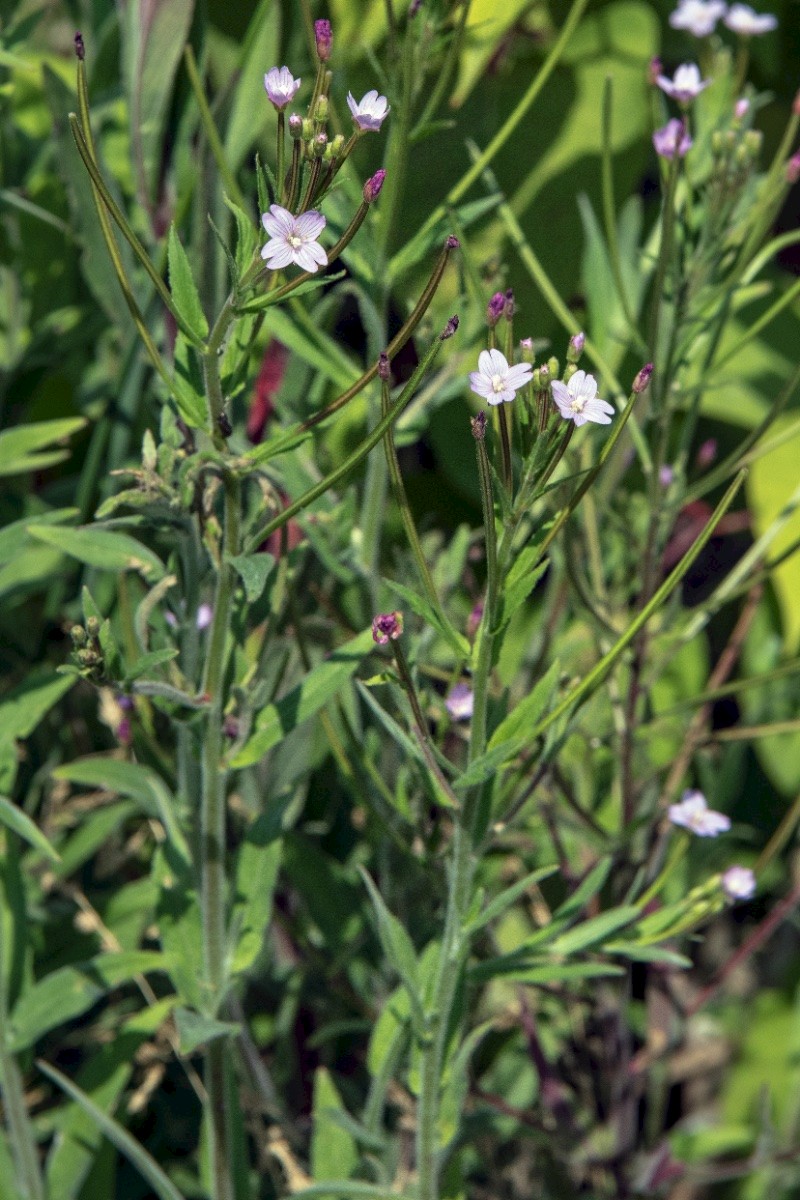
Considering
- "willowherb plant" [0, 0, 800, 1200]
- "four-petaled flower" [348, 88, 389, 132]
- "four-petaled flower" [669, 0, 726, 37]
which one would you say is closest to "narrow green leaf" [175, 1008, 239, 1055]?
"willowherb plant" [0, 0, 800, 1200]

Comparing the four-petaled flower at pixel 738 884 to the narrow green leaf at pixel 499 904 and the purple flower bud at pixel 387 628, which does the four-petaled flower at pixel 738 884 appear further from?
the purple flower bud at pixel 387 628

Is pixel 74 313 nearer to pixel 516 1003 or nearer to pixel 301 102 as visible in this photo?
pixel 301 102

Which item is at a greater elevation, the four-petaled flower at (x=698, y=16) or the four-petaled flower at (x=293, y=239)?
the four-petaled flower at (x=698, y=16)

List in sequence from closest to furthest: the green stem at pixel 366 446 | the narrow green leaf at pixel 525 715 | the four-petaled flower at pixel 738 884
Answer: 1. the green stem at pixel 366 446
2. the narrow green leaf at pixel 525 715
3. the four-petaled flower at pixel 738 884

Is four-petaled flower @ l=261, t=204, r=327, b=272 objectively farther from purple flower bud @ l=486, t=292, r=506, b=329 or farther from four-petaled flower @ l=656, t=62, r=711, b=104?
four-petaled flower @ l=656, t=62, r=711, b=104

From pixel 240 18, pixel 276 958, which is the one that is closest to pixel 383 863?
pixel 276 958

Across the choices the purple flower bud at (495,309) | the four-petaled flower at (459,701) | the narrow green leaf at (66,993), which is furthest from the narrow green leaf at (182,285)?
the narrow green leaf at (66,993)

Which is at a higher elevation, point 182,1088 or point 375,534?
point 375,534
